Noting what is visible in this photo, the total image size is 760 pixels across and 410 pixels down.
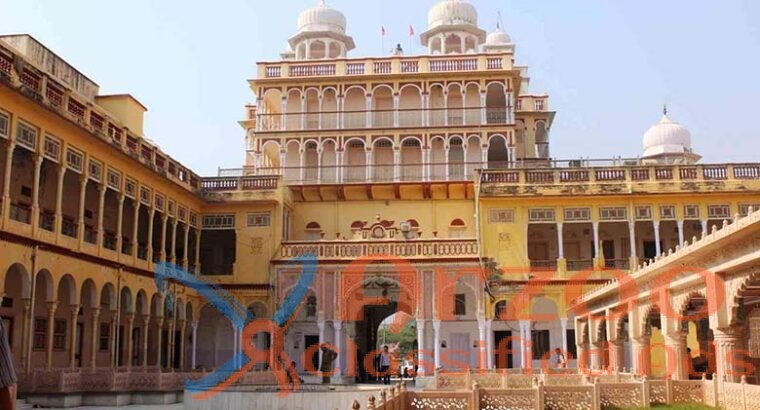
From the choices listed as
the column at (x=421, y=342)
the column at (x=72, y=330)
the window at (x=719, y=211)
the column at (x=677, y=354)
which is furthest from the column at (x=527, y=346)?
the column at (x=72, y=330)

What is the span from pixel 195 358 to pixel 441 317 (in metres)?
10.9

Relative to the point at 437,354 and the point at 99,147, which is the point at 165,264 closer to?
the point at 99,147

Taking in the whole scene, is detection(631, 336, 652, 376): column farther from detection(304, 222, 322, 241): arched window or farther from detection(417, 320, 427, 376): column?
detection(304, 222, 322, 241): arched window

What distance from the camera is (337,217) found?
126ft

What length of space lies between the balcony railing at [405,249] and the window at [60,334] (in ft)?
33.3

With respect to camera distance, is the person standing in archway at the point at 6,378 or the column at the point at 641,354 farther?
the column at the point at 641,354

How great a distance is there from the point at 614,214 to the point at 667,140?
1452cm

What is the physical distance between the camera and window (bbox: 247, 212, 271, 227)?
34500 millimetres

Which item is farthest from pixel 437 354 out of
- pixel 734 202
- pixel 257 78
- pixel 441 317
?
pixel 257 78

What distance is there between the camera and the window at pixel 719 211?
32.2 m

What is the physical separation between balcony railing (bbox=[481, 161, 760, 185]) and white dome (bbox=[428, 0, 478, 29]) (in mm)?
15205

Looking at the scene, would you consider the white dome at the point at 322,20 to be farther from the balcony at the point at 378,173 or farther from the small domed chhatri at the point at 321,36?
the balcony at the point at 378,173

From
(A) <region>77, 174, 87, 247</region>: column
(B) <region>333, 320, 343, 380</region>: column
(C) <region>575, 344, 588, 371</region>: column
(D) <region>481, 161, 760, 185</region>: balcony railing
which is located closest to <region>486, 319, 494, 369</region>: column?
(C) <region>575, 344, 588, 371</region>: column

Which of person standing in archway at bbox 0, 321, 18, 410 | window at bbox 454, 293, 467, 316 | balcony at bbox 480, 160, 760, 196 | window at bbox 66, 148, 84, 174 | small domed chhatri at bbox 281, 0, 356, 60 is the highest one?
small domed chhatri at bbox 281, 0, 356, 60
